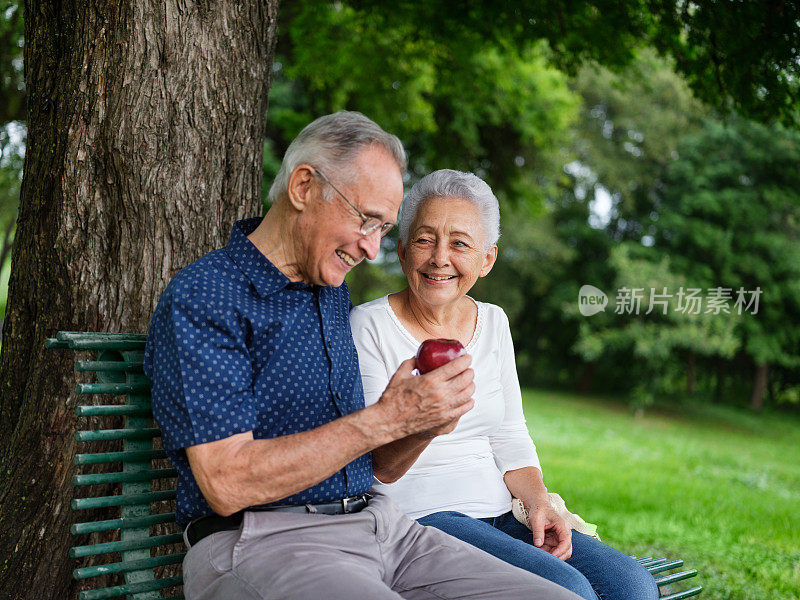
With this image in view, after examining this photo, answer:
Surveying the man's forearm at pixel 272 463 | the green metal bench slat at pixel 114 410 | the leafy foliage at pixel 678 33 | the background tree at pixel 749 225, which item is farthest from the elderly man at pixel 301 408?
the background tree at pixel 749 225

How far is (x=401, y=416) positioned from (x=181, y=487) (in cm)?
63

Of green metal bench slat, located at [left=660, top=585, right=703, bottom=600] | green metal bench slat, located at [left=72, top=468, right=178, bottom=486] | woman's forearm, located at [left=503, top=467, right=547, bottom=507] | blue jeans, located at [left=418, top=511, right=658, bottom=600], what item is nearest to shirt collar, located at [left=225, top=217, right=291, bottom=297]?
green metal bench slat, located at [left=72, top=468, right=178, bottom=486]

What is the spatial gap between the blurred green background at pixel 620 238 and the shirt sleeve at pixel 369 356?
3.05 metres

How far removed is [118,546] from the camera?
227cm

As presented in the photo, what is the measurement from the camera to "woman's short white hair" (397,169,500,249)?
2.85m

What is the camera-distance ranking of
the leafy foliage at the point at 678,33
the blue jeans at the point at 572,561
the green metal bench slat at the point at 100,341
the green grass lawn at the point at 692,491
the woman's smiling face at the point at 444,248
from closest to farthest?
the green metal bench slat at the point at 100,341, the blue jeans at the point at 572,561, the woman's smiling face at the point at 444,248, the leafy foliage at the point at 678,33, the green grass lawn at the point at 692,491

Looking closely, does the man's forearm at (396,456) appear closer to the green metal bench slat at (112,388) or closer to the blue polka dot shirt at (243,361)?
the blue polka dot shirt at (243,361)

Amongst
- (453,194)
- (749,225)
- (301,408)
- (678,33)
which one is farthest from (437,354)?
(749,225)

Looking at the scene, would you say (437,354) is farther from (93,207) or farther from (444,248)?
(93,207)

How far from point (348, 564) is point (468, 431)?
95 cm

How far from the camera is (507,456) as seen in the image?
2.96m

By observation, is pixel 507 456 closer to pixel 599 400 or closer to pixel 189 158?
pixel 189 158

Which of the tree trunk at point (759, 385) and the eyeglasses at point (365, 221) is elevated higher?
the eyeglasses at point (365, 221)

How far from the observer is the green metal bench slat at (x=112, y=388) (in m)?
2.20
